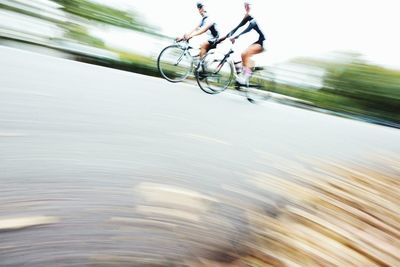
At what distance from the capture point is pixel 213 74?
148 inches

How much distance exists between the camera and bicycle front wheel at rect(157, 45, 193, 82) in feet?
12.3

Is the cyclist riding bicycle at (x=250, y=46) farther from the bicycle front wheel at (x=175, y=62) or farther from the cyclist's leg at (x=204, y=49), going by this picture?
the bicycle front wheel at (x=175, y=62)

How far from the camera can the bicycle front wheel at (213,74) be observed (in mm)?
3744

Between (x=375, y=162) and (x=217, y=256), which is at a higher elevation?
(x=375, y=162)

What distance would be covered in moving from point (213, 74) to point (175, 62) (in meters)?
0.47

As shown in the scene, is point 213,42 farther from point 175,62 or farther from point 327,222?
point 327,222

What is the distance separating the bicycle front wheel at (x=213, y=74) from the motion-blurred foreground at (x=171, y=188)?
1.38m

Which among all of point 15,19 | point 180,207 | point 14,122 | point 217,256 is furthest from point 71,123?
point 15,19

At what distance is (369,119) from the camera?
5.57 m

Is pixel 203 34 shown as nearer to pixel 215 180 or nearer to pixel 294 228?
pixel 215 180

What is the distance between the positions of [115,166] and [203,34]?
294cm

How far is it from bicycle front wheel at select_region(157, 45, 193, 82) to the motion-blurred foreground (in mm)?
1435

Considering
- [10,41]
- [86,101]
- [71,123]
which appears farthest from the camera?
[10,41]

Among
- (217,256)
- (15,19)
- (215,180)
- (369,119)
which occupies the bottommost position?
(217,256)
